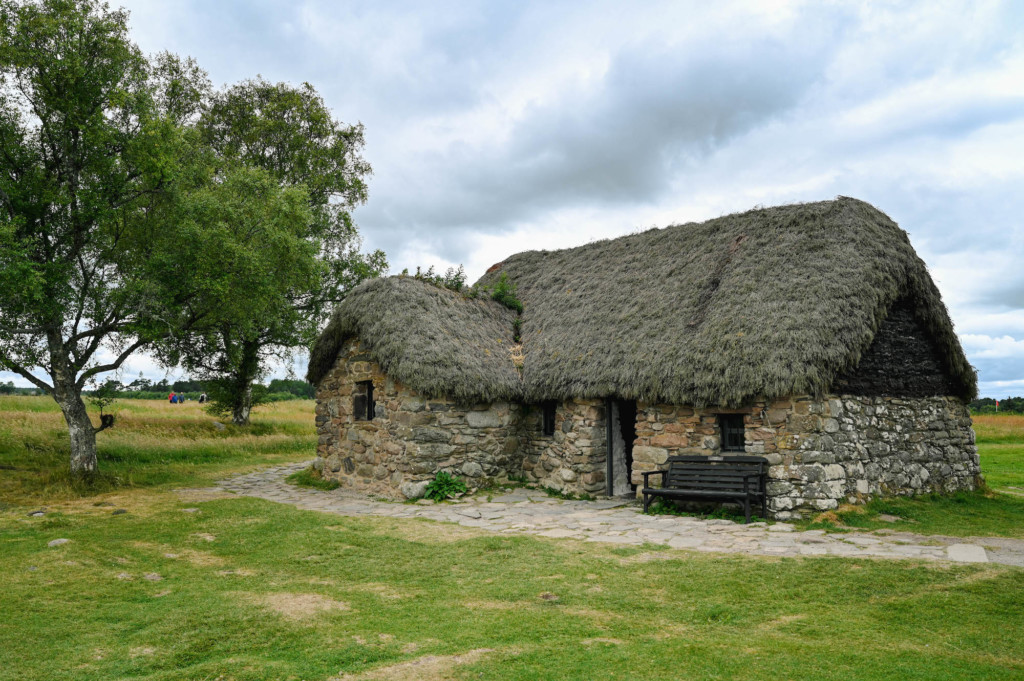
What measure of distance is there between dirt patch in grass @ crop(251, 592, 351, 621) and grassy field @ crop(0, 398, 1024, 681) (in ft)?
0.10

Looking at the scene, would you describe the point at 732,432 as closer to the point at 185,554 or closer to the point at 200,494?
the point at 185,554

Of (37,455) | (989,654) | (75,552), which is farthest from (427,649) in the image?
(37,455)

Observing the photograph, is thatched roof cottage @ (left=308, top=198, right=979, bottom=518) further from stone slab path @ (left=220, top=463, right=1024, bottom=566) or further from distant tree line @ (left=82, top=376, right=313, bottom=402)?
distant tree line @ (left=82, top=376, right=313, bottom=402)

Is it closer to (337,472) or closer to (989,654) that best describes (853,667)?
(989,654)

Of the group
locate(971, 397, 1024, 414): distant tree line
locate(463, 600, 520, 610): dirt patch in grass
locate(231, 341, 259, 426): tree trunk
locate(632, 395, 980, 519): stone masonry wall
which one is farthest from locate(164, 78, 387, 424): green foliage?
locate(971, 397, 1024, 414): distant tree line

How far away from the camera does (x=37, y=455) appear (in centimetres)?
1611

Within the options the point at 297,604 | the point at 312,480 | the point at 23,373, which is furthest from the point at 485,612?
the point at 23,373

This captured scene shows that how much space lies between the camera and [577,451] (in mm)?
13008

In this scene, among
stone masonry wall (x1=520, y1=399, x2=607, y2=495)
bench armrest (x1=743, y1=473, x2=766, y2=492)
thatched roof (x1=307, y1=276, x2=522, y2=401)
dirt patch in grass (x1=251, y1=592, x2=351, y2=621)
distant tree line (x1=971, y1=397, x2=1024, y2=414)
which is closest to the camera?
dirt patch in grass (x1=251, y1=592, x2=351, y2=621)

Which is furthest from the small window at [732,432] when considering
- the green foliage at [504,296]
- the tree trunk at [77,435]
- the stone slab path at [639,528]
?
the tree trunk at [77,435]

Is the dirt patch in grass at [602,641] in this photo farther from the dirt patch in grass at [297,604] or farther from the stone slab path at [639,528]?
the stone slab path at [639,528]

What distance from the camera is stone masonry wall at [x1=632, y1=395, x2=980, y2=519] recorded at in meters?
10.3

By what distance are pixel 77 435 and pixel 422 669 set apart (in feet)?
39.6

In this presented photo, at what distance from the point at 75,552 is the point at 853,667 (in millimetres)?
8630
